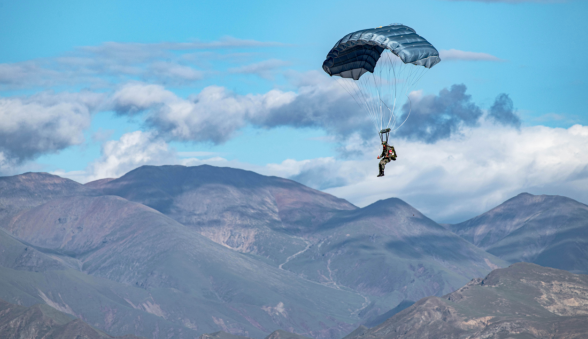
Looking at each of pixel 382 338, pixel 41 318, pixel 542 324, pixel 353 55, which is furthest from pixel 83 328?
pixel 353 55

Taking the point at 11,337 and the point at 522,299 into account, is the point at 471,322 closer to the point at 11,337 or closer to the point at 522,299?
the point at 522,299

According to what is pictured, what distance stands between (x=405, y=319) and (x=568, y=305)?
46.8 meters

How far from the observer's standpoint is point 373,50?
6744 centimetres

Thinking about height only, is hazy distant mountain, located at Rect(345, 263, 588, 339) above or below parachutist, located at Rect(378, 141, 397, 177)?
below

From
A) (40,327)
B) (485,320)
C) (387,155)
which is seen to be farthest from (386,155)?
(40,327)

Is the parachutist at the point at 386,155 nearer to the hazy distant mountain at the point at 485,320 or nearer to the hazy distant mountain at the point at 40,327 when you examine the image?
the hazy distant mountain at the point at 485,320

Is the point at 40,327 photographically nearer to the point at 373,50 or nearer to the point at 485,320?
the point at 485,320

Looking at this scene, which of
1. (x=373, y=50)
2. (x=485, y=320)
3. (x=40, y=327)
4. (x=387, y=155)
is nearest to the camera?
(x=387, y=155)

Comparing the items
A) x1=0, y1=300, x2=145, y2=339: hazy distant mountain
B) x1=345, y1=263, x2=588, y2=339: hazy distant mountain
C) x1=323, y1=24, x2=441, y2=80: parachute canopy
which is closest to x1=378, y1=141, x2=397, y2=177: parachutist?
x1=323, y1=24, x2=441, y2=80: parachute canopy

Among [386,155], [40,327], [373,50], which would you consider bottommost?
[40,327]

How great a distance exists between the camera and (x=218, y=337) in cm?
18662

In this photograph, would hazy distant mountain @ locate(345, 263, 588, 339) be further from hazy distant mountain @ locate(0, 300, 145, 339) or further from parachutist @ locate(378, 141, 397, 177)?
parachutist @ locate(378, 141, 397, 177)

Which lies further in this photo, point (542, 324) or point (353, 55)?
point (542, 324)

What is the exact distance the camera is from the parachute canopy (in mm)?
56844
